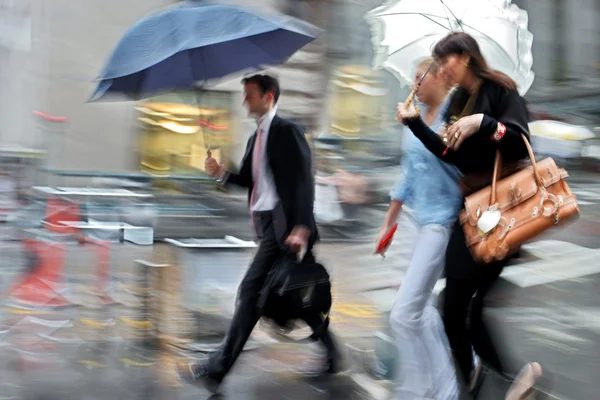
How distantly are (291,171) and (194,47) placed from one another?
0.81m

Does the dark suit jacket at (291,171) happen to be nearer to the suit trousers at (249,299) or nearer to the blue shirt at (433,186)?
the suit trousers at (249,299)

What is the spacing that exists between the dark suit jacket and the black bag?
18 cm

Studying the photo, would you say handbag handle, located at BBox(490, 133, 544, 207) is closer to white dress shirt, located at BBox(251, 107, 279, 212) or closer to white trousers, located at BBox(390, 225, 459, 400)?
white trousers, located at BBox(390, 225, 459, 400)

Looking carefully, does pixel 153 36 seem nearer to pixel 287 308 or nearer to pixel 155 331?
pixel 287 308

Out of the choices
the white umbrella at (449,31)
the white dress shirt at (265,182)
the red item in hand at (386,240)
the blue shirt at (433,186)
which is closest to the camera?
the blue shirt at (433,186)

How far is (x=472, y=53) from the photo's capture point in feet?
13.1

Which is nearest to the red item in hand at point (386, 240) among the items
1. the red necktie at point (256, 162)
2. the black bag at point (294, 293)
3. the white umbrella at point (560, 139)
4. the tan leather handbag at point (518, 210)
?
the black bag at point (294, 293)

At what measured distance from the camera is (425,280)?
4141mm

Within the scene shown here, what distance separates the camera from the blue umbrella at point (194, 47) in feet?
15.8

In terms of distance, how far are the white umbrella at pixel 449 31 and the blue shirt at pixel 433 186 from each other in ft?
2.88

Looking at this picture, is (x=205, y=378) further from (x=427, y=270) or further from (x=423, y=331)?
(x=427, y=270)

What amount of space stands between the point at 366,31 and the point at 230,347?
38.3ft

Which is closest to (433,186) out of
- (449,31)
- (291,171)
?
(291,171)

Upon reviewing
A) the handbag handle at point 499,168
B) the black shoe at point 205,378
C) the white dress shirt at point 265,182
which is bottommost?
the black shoe at point 205,378
